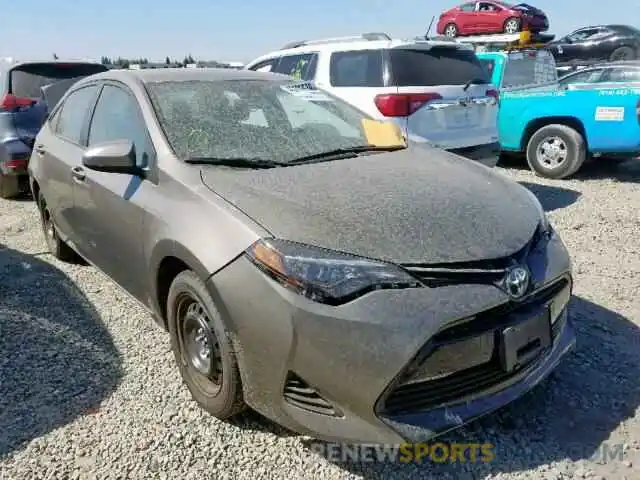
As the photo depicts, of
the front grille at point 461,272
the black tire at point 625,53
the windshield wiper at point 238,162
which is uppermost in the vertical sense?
the black tire at point 625,53

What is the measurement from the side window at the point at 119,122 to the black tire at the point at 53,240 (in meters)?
1.30

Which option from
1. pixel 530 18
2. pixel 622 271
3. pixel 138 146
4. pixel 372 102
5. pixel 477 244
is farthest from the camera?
pixel 530 18

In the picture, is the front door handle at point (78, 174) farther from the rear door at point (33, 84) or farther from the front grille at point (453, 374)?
the rear door at point (33, 84)

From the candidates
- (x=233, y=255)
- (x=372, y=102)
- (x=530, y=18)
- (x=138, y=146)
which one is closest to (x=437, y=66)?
(x=372, y=102)

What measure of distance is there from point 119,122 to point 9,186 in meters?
4.19

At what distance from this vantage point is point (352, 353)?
2.02 metres

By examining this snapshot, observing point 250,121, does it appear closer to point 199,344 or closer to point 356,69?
point 199,344

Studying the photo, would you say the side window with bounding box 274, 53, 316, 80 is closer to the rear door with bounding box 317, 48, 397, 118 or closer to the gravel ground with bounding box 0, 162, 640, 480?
the rear door with bounding box 317, 48, 397, 118

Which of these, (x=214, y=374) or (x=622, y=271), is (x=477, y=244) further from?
(x=622, y=271)

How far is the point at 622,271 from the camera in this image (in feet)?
14.1

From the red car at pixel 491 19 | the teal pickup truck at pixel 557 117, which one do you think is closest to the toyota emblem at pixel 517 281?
the teal pickup truck at pixel 557 117

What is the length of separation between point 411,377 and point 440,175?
1.19 metres

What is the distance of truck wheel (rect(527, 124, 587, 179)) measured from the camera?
7414 millimetres

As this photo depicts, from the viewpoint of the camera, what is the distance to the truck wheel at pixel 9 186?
6565 mm
